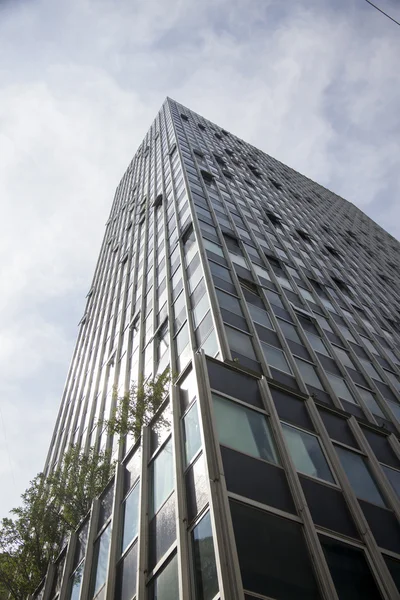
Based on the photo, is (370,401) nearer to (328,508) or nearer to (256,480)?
(328,508)

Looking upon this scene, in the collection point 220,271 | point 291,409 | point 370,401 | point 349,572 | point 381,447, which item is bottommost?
point 349,572

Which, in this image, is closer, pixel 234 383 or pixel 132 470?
pixel 234 383

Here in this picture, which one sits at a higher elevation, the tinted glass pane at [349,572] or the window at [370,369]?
the window at [370,369]

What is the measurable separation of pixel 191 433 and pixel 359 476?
4982 mm

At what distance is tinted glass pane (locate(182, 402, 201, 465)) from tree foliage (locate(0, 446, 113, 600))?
615 centimetres

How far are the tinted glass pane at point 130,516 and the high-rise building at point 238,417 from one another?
0.07 m

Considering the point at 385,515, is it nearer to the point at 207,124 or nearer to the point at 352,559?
the point at 352,559

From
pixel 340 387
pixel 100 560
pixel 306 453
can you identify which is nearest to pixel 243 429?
pixel 306 453

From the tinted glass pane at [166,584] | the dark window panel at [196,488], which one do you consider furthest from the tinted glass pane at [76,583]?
the dark window panel at [196,488]

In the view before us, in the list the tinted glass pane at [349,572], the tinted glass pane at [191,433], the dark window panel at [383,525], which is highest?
the tinted glass pane at [191,433]

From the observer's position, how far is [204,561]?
885 centimetres

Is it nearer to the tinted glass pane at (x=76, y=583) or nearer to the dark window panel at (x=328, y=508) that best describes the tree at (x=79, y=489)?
the tinted glass pane at (x=76, y=583)

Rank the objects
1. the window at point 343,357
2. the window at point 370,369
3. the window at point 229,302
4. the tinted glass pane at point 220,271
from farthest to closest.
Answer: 1. the window at point 370,369
2. the tinted glass pane at point 220,271
3. the window at point 343,357
4. the window at point 229,302

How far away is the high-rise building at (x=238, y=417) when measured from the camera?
9.30 meters
